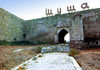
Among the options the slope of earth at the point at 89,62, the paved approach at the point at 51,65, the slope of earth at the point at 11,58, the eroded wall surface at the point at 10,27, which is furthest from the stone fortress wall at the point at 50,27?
the paved approach at the point at 51,65

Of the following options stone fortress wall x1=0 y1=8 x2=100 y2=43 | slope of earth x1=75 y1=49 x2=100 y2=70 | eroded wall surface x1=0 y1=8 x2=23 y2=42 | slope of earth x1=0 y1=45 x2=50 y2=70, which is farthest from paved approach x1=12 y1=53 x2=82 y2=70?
eroded wall surface x1=0 y1=8 x2=23 y2=42

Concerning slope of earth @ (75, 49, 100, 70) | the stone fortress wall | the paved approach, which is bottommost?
slope of earth @ (75, 49, 100, 70)

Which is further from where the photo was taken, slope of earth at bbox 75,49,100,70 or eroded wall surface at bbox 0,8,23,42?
eroded wall surface at bbox 0,8,23,42

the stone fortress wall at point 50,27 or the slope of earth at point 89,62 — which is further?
the stone fortress wall at point 50,27

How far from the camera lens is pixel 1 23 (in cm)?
1046

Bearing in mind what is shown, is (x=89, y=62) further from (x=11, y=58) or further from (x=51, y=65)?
(x=11, y=58)

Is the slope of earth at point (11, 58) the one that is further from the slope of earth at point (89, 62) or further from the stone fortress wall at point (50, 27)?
the stone fortress wall at point (50, 27)

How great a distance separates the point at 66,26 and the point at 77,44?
3.22 metres

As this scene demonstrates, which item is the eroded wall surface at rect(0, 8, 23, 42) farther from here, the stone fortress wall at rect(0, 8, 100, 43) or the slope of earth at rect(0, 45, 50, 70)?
the slope of earth at rect(0, 45, 50, 70)

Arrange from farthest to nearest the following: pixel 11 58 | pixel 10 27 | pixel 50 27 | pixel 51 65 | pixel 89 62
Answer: pixel 50 27 < pixel 10 27 < pixel 11 58 < pixel 89 62 < pixel 51 65

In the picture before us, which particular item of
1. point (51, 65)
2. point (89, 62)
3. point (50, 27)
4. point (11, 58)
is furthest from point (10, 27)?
point (89, 62)

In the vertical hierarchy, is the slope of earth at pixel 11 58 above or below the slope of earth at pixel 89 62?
above

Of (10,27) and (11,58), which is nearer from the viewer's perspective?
(11,58)

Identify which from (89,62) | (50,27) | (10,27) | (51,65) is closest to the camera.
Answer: (51,65)
